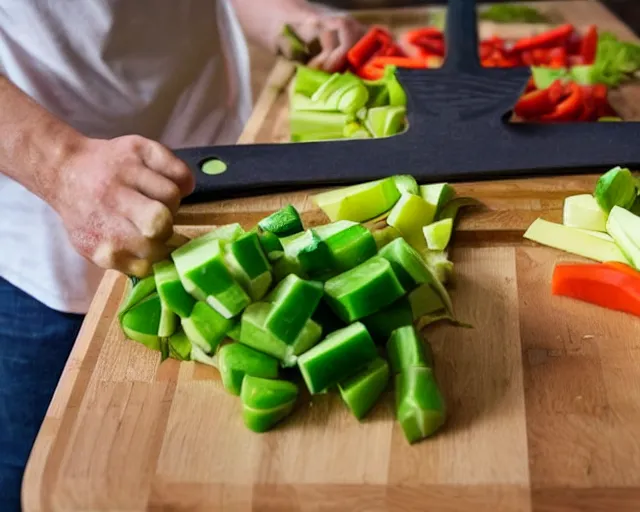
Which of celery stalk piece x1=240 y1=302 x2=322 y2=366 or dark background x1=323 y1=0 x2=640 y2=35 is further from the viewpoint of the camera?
dark background x1=323 y1=0 x2=640 y2=35

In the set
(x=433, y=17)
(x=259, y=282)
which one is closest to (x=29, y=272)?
(x=259, y=282)

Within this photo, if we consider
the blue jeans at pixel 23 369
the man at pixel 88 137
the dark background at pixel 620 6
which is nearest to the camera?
the man at pixel 88 137

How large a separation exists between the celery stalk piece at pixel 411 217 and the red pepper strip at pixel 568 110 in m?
0.45

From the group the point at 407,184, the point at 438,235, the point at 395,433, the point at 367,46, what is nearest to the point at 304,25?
the point at 367,46

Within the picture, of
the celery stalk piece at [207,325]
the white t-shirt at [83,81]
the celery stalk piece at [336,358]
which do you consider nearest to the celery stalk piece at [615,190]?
the celery stalk piece at [336,358]

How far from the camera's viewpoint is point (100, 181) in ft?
4.01

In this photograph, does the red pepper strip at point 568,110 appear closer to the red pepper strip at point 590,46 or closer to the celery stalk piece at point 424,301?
the red pepper strip at point 590,46

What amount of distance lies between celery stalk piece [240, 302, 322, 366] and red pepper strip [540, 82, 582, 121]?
2.57ft

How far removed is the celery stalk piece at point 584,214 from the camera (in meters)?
1.35

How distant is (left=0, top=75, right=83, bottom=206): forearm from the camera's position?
128 cm

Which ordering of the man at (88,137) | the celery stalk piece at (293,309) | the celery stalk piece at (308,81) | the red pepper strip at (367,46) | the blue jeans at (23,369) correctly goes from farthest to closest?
the red pepper strip at (367,46), the celery stalk piece at (308,81), the blue jeans at (23,369), the man at (88,137), the celery stalk piece at (293,309)

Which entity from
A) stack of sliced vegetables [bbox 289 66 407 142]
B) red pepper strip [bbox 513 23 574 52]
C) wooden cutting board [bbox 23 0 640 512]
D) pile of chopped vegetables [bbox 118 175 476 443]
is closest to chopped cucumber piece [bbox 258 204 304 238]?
pile of chopped vegetables [bbox 118 175 476 443]

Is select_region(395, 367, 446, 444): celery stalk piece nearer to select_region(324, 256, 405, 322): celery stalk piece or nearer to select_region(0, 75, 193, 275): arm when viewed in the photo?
select_region(324, 256, 405, 322): celery stalk piece

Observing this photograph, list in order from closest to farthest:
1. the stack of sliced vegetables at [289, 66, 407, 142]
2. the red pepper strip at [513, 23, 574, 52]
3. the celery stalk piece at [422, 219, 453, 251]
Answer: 1. the celery stalk piece at [422, 219, 453, 251]
2. the stack of sliced vegetables at [289, 66, 407, 142]
3. the red pepper strip at [513, 23, 574, 52]
